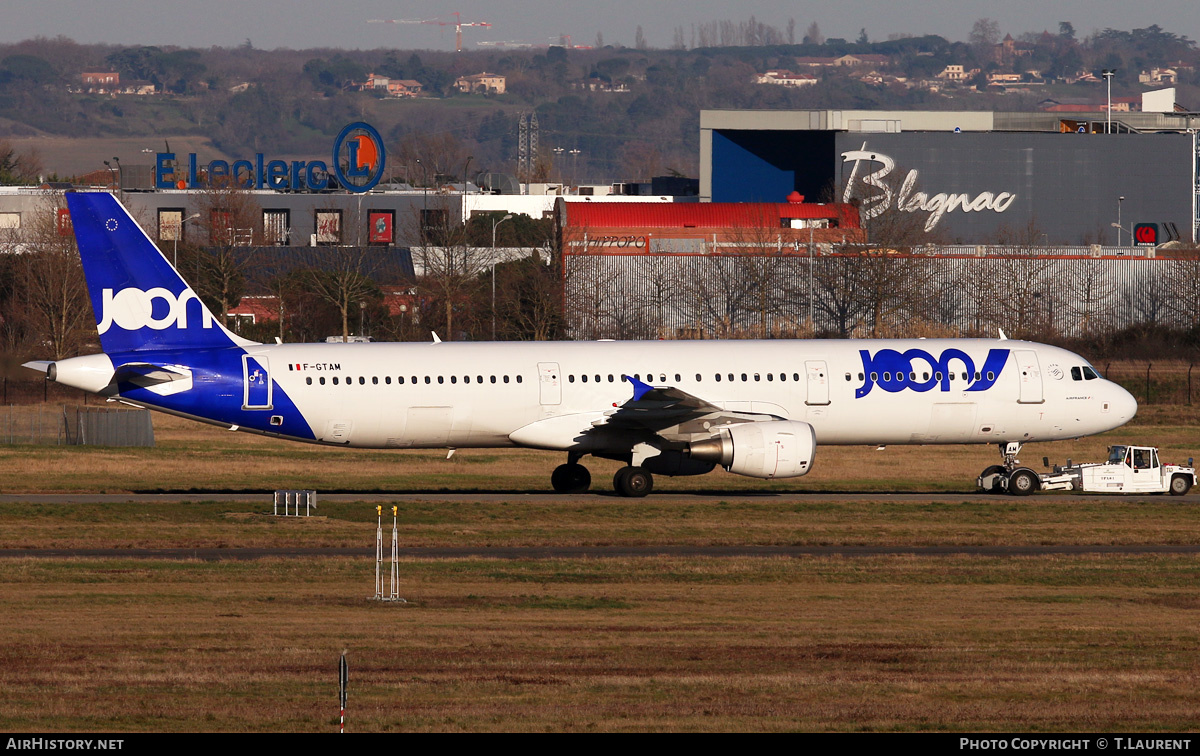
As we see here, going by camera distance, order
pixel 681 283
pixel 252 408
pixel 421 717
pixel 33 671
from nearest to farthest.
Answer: pixel 421 717 < pixel 33 671 < pixel 252 408 < pixel 681 283

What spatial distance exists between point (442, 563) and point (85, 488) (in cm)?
1798

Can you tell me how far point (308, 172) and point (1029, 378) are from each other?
128 metres

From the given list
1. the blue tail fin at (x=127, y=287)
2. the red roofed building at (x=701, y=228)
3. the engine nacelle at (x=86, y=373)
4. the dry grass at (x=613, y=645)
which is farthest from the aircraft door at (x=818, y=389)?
the red roofed building at (x=701, y=228)

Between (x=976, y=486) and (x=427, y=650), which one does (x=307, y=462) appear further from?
(x=427, y=650)

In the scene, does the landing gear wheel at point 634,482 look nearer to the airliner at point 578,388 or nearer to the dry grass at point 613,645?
the airliner at point 578,388

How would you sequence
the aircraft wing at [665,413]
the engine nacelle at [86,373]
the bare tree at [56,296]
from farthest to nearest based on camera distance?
1. the bare tree at [56,296]
2. the aircraft wing at [665,413]
3. the engine nacelle at [86,373]

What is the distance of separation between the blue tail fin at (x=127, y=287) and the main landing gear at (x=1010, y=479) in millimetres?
21296

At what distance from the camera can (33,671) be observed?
18766 mm

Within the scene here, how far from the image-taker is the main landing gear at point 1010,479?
138 ft

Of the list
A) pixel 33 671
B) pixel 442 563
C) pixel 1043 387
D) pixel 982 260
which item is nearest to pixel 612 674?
pixel 33 671

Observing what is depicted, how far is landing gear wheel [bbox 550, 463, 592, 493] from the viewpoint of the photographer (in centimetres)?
4169

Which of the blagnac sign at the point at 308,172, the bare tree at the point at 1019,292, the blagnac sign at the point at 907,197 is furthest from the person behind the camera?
the blagnac sign at the point at 308,172

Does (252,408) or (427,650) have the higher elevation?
(252,408)

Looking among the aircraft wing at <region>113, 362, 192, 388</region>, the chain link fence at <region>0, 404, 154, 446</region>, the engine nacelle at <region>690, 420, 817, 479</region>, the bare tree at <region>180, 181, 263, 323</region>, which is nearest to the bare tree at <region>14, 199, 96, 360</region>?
the bare tree at <region>180, 181, 263, 323</region>
